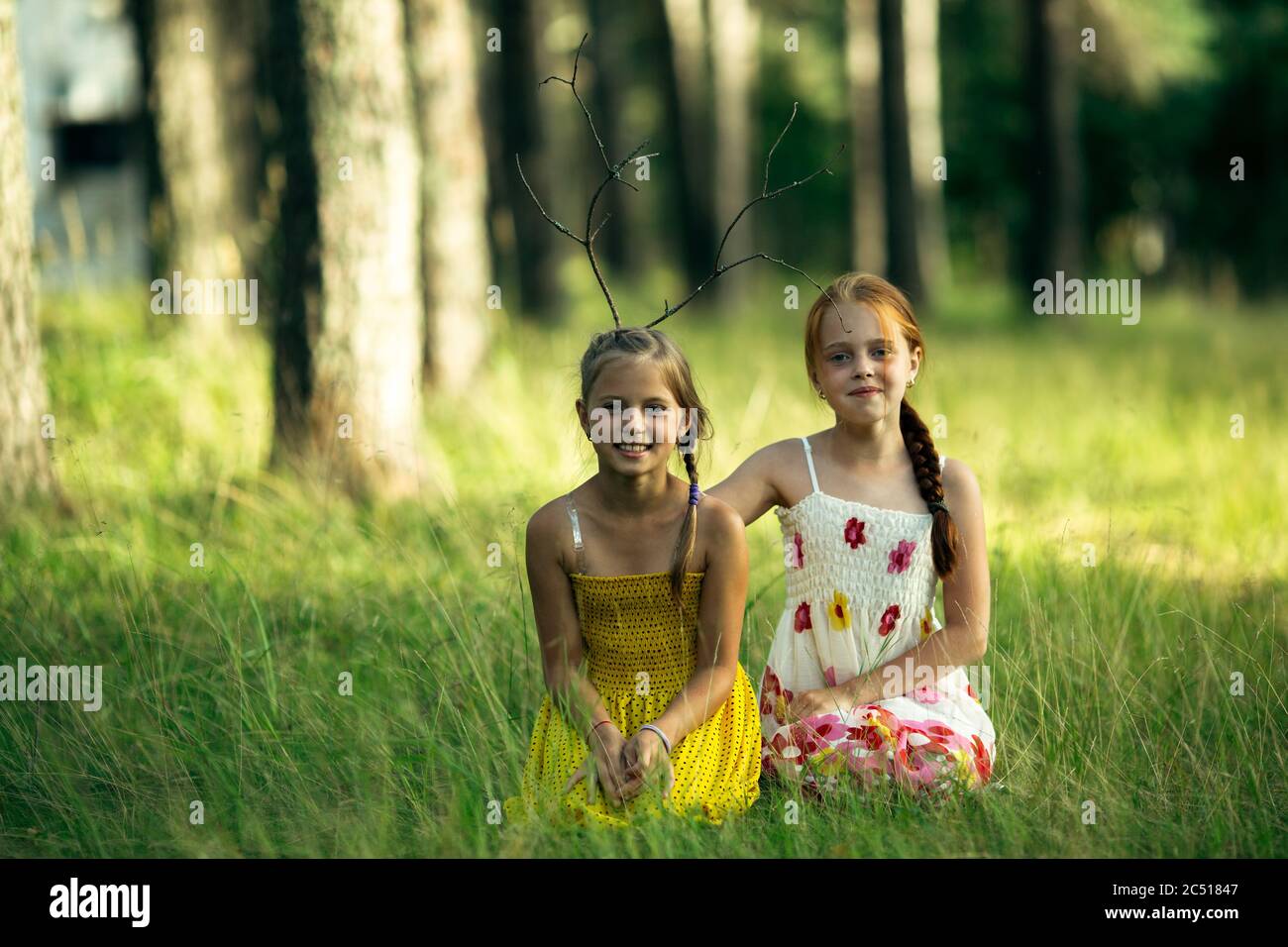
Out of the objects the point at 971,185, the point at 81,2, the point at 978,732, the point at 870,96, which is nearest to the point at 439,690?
the point at 978,732

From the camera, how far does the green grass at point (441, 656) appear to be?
334 cm

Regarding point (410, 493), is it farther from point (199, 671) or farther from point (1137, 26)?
point (1137, 26)

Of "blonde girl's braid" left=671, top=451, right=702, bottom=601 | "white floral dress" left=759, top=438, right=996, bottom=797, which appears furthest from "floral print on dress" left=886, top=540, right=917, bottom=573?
"blonde girl's braid" left=671, top=451, right=702, bottom=601

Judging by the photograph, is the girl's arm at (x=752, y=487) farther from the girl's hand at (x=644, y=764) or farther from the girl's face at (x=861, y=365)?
the girl's hand at (x=644, y=764)

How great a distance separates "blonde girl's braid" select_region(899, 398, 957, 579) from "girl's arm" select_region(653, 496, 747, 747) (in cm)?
54

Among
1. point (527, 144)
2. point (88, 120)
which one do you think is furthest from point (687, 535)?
point (88, 120)

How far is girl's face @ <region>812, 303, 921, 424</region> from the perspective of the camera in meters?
3.54

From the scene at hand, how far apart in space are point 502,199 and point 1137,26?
8.67 meters

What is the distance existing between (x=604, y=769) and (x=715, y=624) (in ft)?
1.40

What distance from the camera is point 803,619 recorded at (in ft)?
12.1

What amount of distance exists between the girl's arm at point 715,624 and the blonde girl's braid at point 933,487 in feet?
1.77

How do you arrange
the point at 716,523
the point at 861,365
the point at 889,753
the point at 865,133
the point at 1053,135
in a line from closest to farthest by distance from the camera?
the point at 716,523 → the point at 889,753 → the point at 861,365 → the point at 1053,135 → the point at 865,133

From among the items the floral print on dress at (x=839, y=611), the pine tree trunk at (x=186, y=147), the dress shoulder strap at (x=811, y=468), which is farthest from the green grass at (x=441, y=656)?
the pine tree trunk at (x=186, y=147)

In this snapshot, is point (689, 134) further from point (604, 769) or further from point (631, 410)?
point (604, 769)
